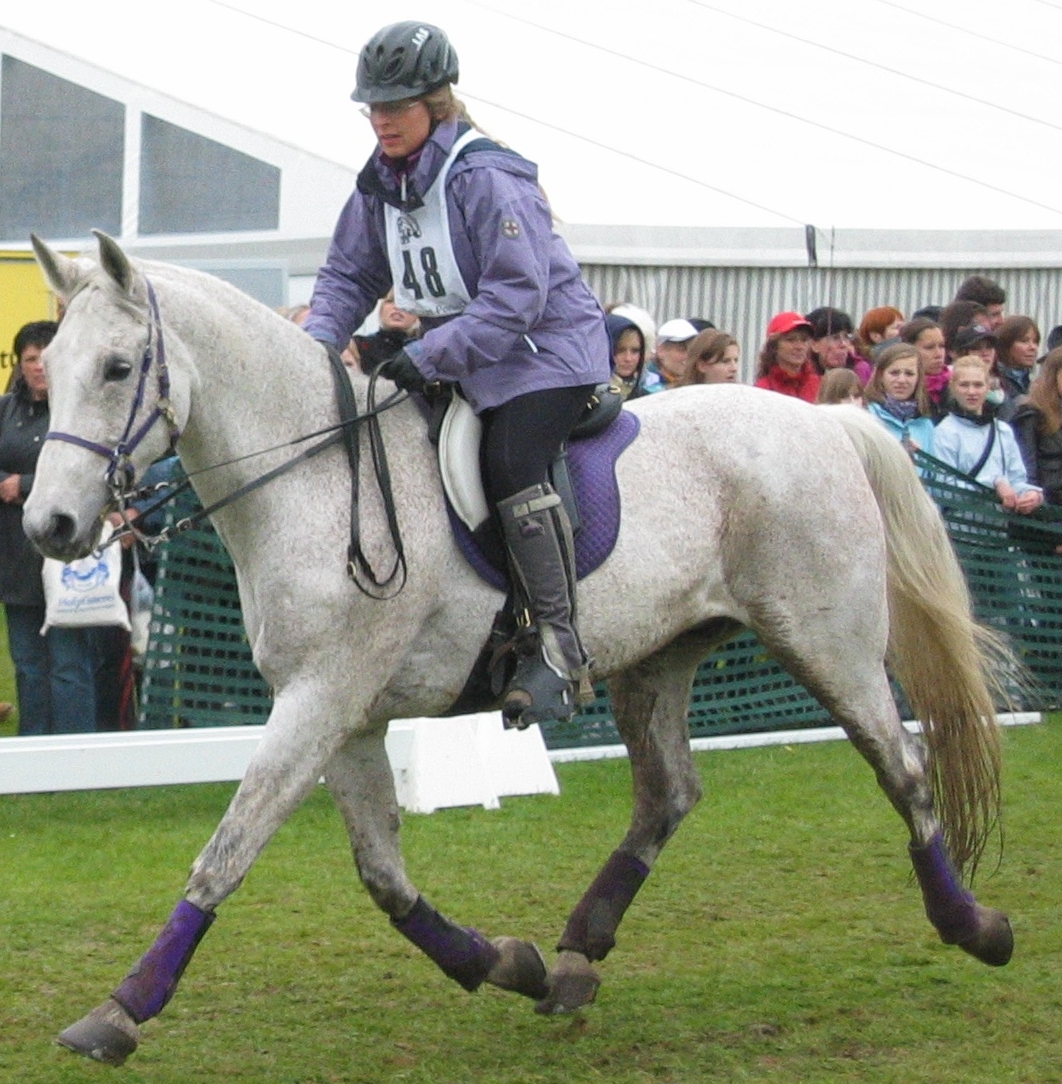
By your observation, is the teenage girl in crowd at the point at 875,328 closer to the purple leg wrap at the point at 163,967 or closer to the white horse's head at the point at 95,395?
the white horse's head at the point at 95,395

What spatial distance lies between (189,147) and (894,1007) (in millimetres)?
9614

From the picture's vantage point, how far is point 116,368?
4746mm

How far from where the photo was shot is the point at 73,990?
5961 mm

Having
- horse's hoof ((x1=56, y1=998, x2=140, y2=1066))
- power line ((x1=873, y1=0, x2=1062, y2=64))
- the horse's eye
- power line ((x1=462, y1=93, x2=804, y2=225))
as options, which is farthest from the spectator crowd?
power line ((x1=873, y1=0, x2=1062, y2=64))

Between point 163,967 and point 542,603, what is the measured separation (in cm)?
137

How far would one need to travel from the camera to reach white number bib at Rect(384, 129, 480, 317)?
5328mm

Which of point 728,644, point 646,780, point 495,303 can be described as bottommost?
point 728,644

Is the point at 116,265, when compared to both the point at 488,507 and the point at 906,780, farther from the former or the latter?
the point at 906,780

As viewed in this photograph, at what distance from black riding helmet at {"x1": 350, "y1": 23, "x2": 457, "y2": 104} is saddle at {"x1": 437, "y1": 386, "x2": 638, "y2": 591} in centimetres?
83

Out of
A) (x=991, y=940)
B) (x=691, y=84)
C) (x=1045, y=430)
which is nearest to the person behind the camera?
(x=991, y=940)

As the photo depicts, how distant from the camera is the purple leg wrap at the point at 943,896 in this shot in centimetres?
600

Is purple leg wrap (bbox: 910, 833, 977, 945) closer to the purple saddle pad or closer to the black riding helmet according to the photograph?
the purple saddle pad

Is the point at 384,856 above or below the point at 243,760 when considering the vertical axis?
above

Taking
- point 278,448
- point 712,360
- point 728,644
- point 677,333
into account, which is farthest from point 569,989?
point 677,333
